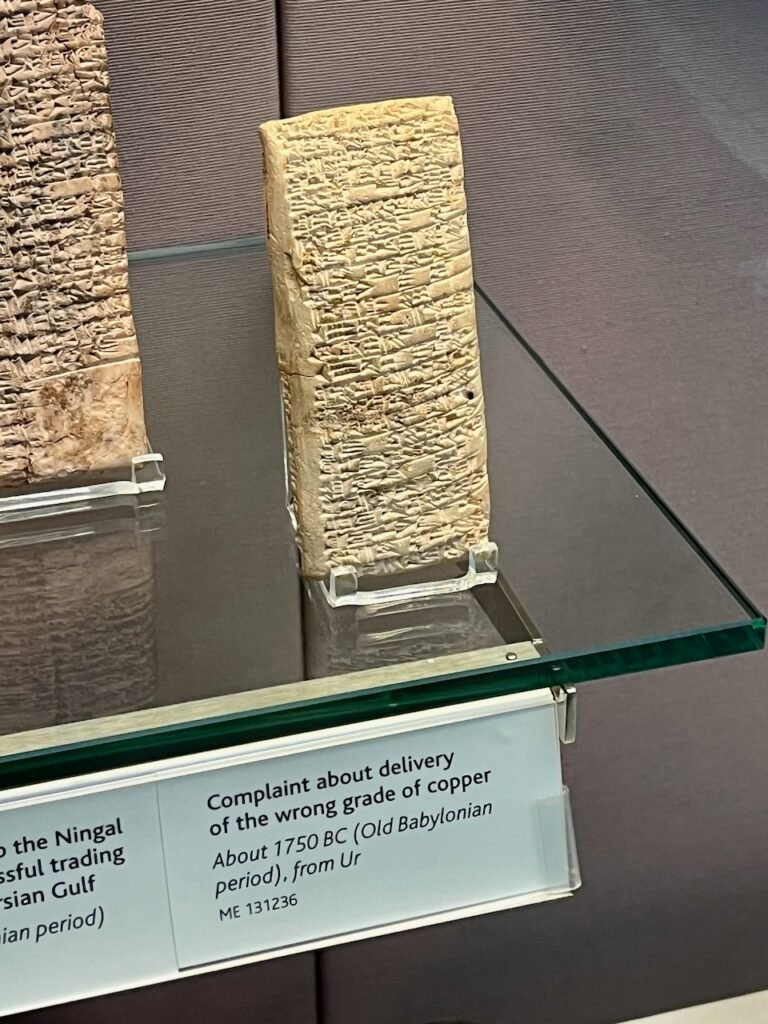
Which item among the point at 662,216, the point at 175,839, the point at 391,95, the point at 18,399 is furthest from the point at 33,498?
the point at 662,216

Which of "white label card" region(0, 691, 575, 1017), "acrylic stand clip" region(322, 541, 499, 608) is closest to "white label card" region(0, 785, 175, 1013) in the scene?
"white label card" region(0, 691, 575, 1017)

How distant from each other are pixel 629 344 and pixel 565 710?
38cm

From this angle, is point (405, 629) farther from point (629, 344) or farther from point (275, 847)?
point (629, 344)

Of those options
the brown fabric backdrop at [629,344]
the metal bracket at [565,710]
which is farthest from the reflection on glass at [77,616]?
the brown fabric backdrop at [629,344]

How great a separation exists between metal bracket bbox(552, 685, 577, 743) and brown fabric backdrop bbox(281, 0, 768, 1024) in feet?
1.15

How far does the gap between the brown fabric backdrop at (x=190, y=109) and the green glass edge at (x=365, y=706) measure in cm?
36

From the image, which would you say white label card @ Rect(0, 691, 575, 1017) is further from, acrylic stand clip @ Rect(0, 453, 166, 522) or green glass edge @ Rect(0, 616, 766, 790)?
acrylic stand clip @ Rect(0, 453, 166, 522)

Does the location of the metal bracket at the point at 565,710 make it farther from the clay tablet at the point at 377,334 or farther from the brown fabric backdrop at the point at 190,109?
the brown fabric backdrop at the point at 190,109

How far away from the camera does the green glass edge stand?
46 centimetres

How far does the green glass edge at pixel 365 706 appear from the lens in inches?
18.0

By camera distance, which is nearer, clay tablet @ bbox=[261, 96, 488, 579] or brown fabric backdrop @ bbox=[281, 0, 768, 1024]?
clay tablet @ bbox=[261, 96, 488, 579]

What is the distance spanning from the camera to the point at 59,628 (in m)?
0.53

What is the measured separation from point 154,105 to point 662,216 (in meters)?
0.32

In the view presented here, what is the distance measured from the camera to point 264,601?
0.55 m
